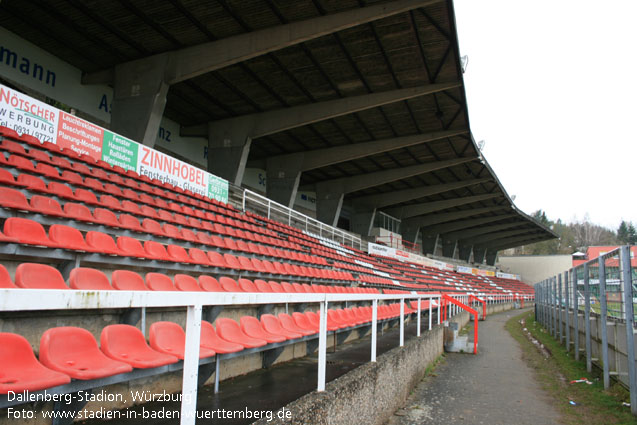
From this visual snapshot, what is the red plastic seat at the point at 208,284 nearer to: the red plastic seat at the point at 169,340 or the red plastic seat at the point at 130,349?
the red plastic seat at the point at 169,340

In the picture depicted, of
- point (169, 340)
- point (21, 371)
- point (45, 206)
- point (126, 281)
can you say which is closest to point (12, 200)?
point (45, 206)

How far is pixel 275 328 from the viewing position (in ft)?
14.2

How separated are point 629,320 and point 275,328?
4.10 m

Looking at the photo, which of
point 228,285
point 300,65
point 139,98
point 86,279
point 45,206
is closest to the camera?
point 86,279

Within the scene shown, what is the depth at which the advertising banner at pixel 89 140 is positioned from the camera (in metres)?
7.39

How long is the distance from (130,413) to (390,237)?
3034 centimetres

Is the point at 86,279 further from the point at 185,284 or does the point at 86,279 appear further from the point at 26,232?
the point at 26,232

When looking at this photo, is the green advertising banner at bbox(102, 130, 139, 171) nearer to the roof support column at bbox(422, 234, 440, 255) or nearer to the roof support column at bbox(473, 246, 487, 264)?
the roof support column at bbox(422, 234, 440, 255)

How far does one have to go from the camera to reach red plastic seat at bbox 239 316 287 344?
3855 millimetres

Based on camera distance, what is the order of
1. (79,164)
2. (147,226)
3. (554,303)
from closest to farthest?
(147,226)
(79,164)
(554,303)

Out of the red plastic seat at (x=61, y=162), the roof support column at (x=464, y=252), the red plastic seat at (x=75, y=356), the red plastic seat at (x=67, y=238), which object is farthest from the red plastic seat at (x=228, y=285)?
the roof support column at (x=464, y=252)

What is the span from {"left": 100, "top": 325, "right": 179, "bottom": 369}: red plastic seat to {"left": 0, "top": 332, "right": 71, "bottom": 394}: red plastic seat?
0.44 m

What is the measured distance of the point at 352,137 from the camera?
21609 mm

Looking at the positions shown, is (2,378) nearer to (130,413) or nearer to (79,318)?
(130,413)
